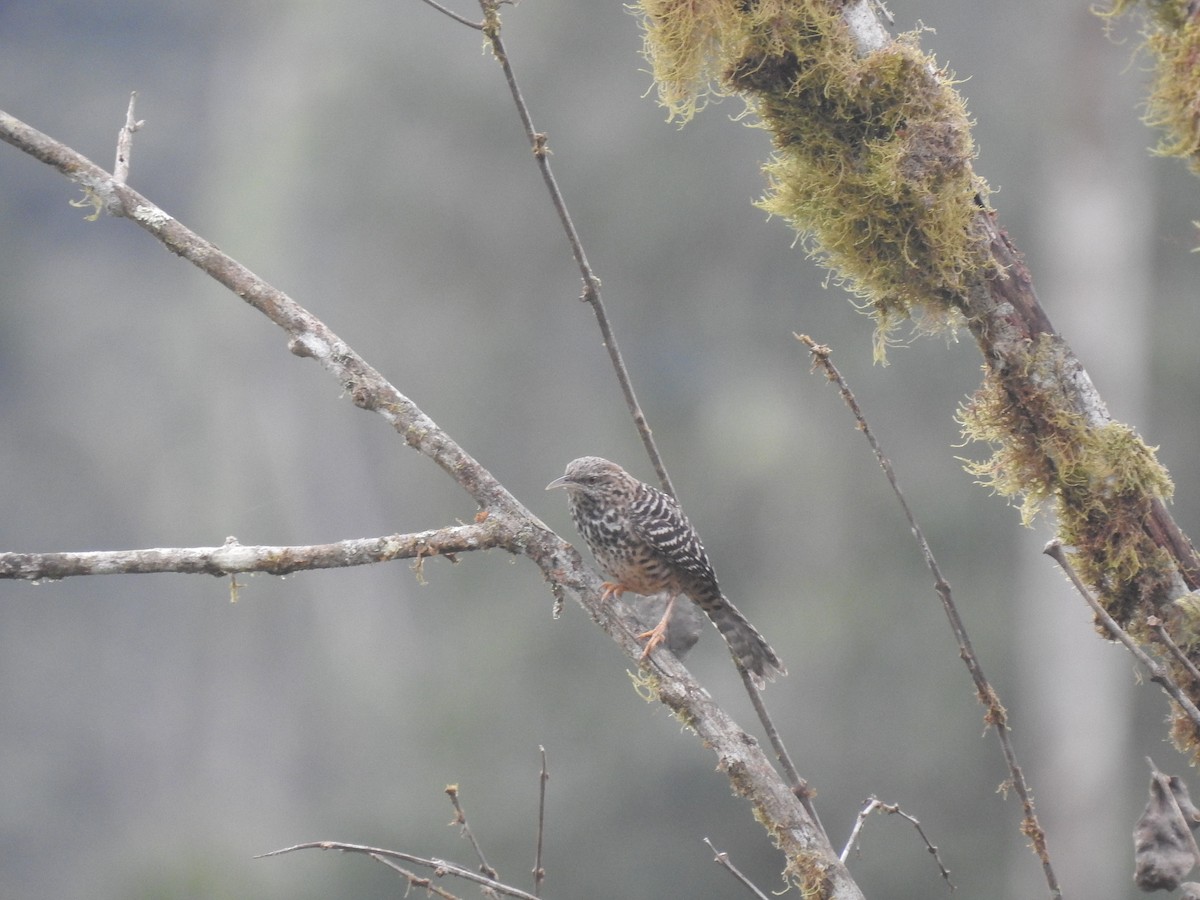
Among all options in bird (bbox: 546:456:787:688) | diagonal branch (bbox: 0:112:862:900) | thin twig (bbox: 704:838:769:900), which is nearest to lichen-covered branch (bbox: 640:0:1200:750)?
diagonal branch (bbox: 0:112:862:900)

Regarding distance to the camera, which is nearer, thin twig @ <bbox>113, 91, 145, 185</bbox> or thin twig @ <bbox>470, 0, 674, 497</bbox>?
thin twig @ <bbox>470, 0, 674, 497</bbox>

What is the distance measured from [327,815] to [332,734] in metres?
1.11

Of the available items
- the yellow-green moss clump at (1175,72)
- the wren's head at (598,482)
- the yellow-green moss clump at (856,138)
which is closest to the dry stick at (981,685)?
the yellow-green moss clump at (856,138)

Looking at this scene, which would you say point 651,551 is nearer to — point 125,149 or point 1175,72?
point 125,149

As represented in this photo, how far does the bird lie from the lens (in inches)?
181

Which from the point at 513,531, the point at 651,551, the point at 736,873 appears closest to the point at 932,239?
the point at 513,531

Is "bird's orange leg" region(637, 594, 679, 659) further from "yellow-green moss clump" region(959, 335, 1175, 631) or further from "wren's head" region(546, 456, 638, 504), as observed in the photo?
"yellow-green moss clump" region(959, 335, 1175, 631)

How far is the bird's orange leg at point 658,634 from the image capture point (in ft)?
10.2

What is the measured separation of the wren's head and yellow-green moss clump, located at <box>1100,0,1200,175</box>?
100 inches

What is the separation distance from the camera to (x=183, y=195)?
56.3ft

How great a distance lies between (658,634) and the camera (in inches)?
145

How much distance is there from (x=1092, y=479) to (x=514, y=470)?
11242mm

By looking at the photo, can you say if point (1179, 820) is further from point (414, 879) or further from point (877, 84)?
point (877, 84)

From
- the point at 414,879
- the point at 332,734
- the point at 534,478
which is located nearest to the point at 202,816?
the point at 332,734
